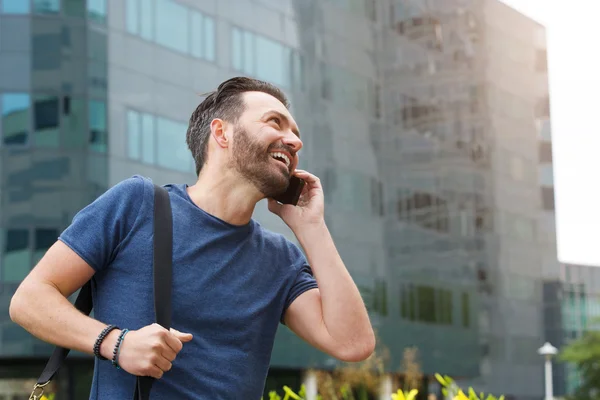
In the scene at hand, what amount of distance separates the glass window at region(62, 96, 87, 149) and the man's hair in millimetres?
25854

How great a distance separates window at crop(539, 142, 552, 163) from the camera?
184ft

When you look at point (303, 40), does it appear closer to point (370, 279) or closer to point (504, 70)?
point (370, 279)

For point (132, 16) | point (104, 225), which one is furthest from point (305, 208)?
point (132, 16)

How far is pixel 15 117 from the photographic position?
28328 mm

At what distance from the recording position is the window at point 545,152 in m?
56.1

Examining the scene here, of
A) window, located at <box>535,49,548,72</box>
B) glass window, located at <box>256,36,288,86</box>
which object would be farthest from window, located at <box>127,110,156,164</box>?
window, located at <box>535,49,548,72</box>

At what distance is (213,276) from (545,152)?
5562 cm

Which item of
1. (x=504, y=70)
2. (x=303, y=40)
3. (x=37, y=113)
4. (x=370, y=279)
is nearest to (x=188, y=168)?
(x=37, y=113)

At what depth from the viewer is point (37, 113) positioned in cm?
2842

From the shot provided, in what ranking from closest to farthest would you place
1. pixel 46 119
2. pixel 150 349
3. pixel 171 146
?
pixel 150 349, pixel 46 119, pixel 171 146

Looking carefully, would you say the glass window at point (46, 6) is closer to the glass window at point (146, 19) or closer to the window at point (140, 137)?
the glass window at point (146, 19)

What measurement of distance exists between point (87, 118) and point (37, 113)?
1368mm

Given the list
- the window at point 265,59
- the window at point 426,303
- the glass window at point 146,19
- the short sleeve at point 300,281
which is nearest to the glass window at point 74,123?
the glass window at point 146,19

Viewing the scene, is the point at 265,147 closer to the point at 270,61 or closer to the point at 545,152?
the point at 270,61
